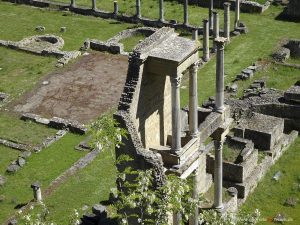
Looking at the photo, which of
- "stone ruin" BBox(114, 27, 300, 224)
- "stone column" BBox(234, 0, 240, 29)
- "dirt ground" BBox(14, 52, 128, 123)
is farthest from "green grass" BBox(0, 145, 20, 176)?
"stone column" BBox(234, 0, 240, 29)

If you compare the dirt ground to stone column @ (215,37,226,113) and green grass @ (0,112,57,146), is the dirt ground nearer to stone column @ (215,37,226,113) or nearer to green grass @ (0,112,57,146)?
green grass @ (0,112,57,146)

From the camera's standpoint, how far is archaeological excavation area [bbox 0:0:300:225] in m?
21.9

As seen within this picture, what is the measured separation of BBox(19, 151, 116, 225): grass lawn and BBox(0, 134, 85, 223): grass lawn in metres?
0.95

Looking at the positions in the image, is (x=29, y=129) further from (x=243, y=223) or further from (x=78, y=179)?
(x=243, y=223)

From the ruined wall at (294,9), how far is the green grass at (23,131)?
72.2 feet

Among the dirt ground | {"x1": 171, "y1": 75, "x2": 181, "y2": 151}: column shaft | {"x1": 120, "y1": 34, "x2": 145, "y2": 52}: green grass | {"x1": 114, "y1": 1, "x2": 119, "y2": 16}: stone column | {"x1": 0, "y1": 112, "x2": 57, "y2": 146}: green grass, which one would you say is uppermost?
{"x1": 171, "y1": 75, "x2": 181, "y2": 151}: column shaft

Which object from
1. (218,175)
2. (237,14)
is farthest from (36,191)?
(237,14)

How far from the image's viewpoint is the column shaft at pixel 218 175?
25359mm

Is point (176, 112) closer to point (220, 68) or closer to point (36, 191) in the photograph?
point (220, 68)

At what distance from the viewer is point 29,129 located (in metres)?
34.2

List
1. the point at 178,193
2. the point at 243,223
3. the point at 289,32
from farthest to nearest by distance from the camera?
the point at 289,32 < the point at 243,223 < the point at 178,193

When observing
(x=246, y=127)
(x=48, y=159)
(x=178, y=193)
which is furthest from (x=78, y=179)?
(x=178, y=193)

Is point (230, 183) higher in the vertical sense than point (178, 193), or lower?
lower

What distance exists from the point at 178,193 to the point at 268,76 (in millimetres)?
24538
